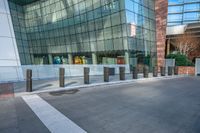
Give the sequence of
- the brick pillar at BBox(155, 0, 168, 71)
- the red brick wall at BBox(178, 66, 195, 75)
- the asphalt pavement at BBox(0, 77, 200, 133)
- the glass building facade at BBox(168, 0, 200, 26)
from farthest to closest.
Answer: the glass building facade at BBox(168, 0, 200, 26) → the brick pillar at BBox(155, 0, 168, 71) → the red brick wall at BBox(178, 66, 195, 75) → the asphalt pavement at BBox(0, 77, 200, 133)

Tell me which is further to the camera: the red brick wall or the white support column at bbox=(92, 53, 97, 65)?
the white support column at bbox=(92, 53, 97, 65)

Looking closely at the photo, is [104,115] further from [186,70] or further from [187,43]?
[187,43]

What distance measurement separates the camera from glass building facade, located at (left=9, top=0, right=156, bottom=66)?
980 inches

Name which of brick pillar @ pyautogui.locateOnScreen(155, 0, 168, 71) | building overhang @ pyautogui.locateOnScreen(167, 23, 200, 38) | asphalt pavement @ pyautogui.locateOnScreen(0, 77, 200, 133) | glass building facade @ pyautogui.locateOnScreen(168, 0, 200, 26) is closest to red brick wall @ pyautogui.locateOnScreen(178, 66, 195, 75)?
brick pillar @ pyautogui.locateOnScreen(155, 0, 168, 71)

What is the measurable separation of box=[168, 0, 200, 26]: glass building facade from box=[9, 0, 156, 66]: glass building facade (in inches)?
866

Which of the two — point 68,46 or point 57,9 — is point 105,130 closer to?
point 68,46

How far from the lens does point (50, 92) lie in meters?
8.54

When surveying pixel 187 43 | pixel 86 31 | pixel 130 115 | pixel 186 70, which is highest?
pixel 86 31

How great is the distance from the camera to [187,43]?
31328 millimetres

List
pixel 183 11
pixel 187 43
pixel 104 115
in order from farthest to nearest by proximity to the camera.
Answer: pixel 183 11, pixel 187 43, pixel 104 115

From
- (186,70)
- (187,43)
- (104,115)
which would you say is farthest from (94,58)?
(104,115)

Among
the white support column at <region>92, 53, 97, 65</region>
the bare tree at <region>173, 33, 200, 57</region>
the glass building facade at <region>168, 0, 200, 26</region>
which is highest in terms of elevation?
the glass building facade at <region>168, 0, 200, 26</region>

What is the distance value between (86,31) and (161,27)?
1451cm

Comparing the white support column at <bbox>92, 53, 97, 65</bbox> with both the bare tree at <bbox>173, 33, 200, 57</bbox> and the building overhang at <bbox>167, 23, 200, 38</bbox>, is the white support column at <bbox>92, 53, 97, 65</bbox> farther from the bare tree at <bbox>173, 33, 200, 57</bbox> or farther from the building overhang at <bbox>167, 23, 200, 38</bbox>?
the building overhang at <bbox>167, 23, 200, 38</bbox>
